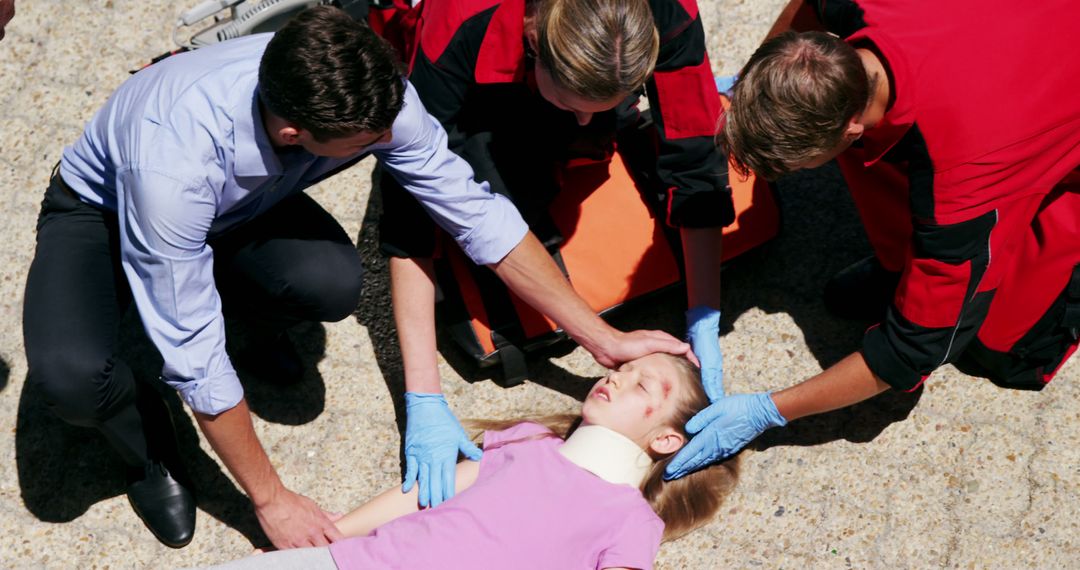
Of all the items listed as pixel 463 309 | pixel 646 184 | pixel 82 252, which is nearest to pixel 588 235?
pixel 646 184

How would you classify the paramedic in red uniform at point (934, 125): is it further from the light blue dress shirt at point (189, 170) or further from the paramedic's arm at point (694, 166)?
the light blue dress shirt at point (189, 170)

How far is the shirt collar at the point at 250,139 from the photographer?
2.48 metres

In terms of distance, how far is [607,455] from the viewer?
2.86 m

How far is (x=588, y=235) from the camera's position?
3361 millimetres

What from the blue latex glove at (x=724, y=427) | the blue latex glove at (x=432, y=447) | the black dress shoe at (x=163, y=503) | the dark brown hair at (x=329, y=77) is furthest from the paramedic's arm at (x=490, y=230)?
the black dress shoe at (x=163, y=503)

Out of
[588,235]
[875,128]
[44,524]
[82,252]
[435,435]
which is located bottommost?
[44,524]

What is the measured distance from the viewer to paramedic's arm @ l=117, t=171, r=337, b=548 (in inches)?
95.9

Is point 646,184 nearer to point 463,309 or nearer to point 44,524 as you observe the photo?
point 463,309

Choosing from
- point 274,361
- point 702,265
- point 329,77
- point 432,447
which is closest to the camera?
point 329,77

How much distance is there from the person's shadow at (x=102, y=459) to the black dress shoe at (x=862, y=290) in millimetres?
1832

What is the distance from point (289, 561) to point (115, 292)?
92 centimetres

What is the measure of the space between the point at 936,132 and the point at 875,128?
0.15 meters

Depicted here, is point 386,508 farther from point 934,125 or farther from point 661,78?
point 934,125

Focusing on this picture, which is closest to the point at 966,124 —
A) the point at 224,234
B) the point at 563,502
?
the point at 563,502
